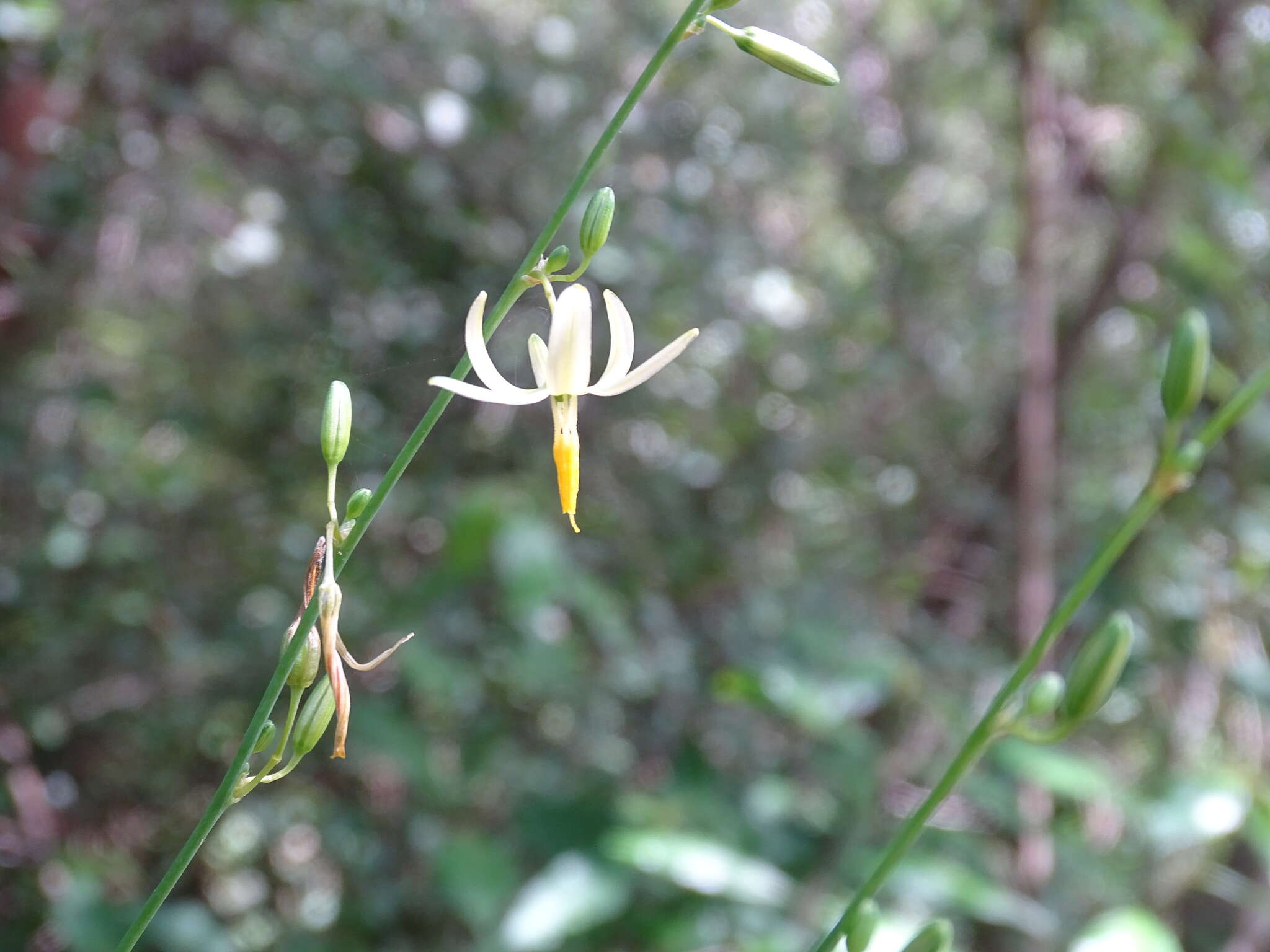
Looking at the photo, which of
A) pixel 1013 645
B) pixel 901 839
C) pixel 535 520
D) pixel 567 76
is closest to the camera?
pixel 901 839

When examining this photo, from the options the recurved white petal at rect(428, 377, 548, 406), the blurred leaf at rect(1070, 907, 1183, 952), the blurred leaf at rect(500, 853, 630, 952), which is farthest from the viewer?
the blurred leaf at rect(500, 853, 630, 952)

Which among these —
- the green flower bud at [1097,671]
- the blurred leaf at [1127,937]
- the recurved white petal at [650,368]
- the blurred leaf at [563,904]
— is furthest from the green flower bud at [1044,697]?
the blurred leaf at [563,904]

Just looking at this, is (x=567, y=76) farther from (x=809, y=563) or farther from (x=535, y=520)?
(x=809, y=563)

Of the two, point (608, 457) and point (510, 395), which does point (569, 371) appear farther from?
point (608, 457)

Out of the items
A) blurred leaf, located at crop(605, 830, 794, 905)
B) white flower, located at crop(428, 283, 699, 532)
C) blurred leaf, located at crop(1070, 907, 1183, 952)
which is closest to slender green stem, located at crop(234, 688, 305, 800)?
white flower, located at crop(428, 283, 699, 532)

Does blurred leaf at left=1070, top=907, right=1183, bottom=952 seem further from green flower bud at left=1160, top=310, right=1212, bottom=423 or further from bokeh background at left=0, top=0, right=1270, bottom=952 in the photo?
green flower bud at left=1160, top=310, right=1212, bottom=423

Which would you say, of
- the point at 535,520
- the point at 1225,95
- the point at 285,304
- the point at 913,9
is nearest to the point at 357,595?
the point at 535,520

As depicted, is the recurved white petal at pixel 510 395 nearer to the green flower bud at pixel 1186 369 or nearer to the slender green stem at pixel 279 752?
the slender green stem at pixel 279 752
